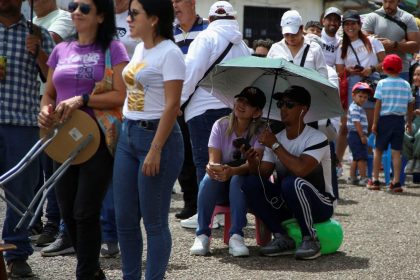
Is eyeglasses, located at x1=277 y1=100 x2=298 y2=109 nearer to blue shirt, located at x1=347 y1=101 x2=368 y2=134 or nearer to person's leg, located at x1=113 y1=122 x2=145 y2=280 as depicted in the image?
person's leg, located at x1=113 y1=122 x2=145 y2=280

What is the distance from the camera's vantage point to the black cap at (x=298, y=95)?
7.56 m

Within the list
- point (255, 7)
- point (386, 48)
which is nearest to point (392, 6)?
point (386, 48)

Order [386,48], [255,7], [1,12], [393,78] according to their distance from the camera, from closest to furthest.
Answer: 1. [1,12]
2. [393,78]
3. [386,48]
4. [255,7]

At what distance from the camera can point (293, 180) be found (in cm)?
736

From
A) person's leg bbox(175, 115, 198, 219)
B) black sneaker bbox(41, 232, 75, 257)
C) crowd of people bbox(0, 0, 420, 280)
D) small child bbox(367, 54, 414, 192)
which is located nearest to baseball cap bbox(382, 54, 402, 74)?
small child bbox(367, 54, 414, 192)

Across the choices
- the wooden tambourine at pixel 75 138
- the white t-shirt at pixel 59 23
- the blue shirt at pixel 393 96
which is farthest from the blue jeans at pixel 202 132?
the blue shirt at pixel 393 96

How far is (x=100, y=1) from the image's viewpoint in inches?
232

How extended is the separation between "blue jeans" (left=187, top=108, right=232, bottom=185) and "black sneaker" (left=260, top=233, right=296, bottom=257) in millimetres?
964

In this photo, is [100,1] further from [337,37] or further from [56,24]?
[337,37]

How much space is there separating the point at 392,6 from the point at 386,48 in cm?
55

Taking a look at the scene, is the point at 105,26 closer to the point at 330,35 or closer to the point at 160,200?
the point at 160,200

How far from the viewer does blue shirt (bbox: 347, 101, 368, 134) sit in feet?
41.1

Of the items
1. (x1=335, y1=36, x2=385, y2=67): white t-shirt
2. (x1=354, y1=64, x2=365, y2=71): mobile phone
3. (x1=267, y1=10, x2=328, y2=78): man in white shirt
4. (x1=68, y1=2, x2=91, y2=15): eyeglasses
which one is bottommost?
(x1=354, y1=64, x2=365, y2=71): mobile phone

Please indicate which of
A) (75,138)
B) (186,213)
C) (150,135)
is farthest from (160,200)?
(186,213)
